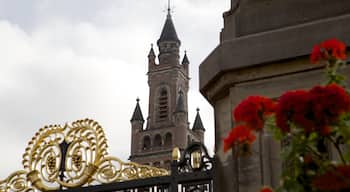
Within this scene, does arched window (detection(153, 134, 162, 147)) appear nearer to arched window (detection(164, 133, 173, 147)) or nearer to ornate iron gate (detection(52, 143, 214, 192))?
arched window (detection(164, 133, 173, 147))

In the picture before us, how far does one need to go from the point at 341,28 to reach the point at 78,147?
13.5ft

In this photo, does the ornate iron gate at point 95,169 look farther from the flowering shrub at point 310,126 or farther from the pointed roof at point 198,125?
the pointed roof at point 198,125

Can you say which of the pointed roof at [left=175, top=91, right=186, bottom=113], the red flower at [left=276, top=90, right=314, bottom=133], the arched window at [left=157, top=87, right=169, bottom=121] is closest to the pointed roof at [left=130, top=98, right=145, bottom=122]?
the arched window at [left=157, top=87, right=169, bottom=121]

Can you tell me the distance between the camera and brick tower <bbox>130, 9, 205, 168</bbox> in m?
78.0

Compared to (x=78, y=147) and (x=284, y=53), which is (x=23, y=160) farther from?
(x=284, y=53)

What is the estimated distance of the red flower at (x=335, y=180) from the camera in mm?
2186

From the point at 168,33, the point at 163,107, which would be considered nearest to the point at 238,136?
the point at 163,107

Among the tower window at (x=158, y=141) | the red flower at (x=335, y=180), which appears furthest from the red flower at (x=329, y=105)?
the tower window at (x=158, y=141)

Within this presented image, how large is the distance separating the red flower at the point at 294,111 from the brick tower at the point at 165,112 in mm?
72057

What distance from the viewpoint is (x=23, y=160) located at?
7.38 m

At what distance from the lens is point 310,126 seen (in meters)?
2.35

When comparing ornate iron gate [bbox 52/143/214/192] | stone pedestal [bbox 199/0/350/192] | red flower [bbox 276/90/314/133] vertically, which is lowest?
red flower [bbox 276/90/314/133]

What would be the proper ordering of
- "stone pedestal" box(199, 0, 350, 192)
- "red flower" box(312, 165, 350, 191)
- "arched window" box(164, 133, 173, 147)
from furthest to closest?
"arched window" box(164, 133, 173, 147) → "stone pedestal" box(199, 0, 350, 192) → "red flower" box(312, 165, 350, 191)

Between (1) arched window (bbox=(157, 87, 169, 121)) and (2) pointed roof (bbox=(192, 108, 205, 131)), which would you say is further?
(2) pointed roof (bbox=(192, 108, 205, 131))
